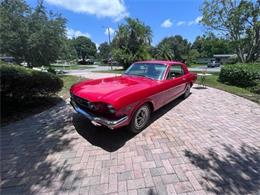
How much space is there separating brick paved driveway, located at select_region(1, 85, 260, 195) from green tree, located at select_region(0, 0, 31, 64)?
44.3ft

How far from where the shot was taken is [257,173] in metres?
2.66

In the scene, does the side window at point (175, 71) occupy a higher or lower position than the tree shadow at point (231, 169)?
higher

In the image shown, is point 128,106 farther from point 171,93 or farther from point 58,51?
point 58,51

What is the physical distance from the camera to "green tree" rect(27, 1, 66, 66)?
1504 centimetres

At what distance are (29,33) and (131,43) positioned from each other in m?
14.1

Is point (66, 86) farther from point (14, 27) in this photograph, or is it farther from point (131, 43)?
point (131, 43)

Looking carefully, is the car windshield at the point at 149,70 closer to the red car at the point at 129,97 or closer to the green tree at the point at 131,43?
the red car at the point at 129,97

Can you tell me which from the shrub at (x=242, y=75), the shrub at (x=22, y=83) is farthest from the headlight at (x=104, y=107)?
the shrub at (x=242, y=75)

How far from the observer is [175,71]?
17.5 ft

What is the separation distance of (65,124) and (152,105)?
7.57 feet

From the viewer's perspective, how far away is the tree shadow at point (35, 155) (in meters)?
2.40

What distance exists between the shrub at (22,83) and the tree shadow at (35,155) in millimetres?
871

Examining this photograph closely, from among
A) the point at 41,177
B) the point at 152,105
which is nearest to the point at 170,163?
the point at 152,105

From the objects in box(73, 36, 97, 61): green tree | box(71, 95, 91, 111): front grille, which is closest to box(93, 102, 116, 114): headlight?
box(71, 95, 91, 111): front grille
